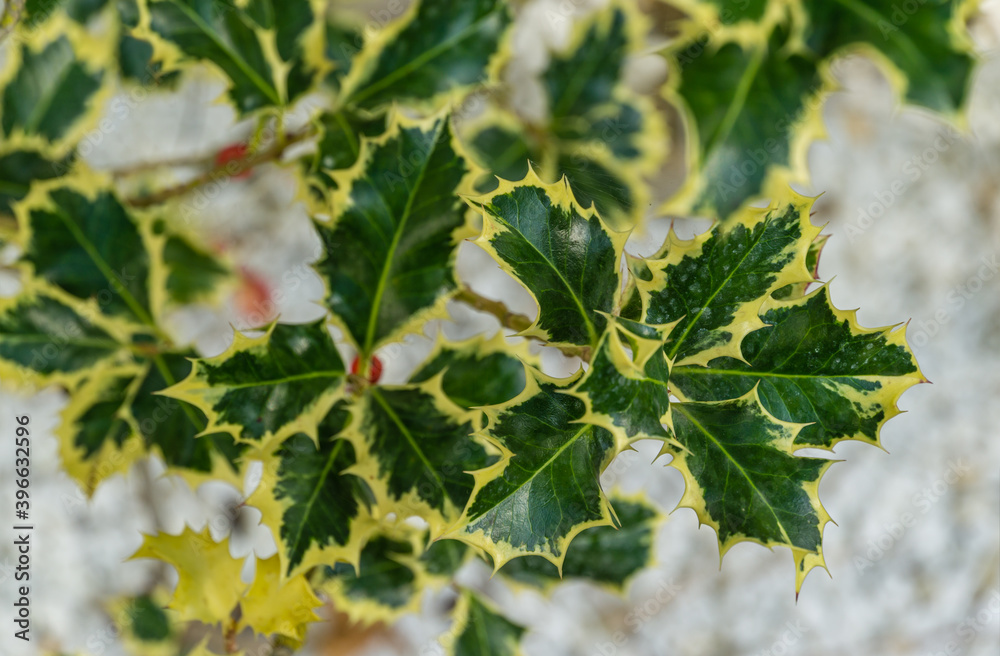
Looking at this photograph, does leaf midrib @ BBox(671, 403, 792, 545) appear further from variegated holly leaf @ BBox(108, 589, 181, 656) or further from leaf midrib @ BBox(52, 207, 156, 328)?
variegated holly leaf @ BBox(108, 589, 181, 656)

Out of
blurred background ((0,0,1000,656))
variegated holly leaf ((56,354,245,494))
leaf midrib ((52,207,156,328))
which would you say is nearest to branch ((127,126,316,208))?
leaf midrib ((52,207,156,328))

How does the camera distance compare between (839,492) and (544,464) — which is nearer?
(544,464)

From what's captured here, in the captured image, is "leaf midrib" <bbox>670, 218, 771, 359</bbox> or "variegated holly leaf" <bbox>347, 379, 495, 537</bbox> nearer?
"leaf midrib" <bbox>670, 218, 771, 359</bbox>

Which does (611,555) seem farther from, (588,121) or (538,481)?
(588,121)

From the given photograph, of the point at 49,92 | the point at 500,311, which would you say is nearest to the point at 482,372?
the point at 500,311
